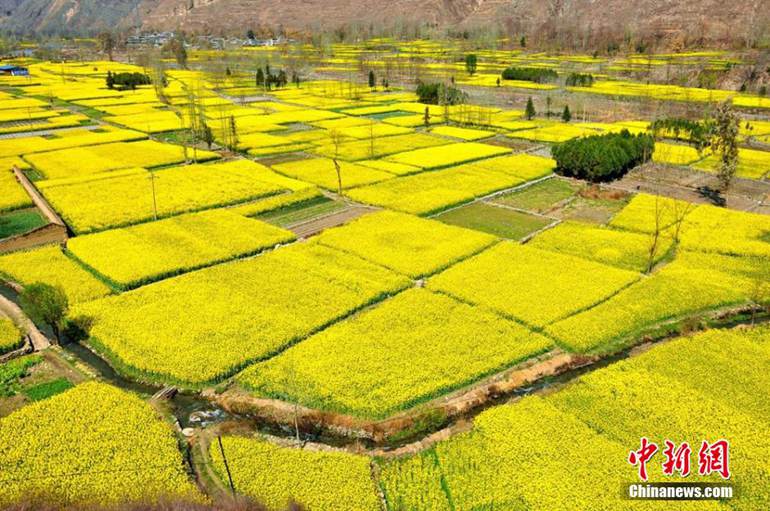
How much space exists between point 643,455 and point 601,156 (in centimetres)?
3612

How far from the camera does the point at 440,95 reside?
86438 millimetres

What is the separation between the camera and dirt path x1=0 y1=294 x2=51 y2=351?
88.1 ft

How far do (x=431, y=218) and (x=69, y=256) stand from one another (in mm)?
24348

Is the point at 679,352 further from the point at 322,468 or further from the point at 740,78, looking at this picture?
the point at 740,78

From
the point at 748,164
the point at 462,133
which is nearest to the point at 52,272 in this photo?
the point at 462,133

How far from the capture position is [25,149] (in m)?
62.4

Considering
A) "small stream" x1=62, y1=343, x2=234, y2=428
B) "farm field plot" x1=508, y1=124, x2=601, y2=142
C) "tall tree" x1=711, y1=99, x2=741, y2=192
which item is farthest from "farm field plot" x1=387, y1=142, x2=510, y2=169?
"small stream" x1=62, y1=343, x2=234, y2=428

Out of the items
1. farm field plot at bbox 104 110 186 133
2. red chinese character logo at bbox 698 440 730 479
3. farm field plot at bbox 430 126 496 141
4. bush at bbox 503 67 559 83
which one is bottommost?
red chinese character logo at bbox 698 440 730 479

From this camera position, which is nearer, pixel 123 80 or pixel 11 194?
pixel 11 194

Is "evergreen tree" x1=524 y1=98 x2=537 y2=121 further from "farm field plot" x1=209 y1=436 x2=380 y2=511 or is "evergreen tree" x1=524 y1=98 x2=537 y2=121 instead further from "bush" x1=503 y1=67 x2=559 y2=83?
"farm field plot" x1=209 y1=436 x2=380 y2=511

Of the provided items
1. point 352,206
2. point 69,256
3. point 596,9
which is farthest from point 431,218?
point 596,9

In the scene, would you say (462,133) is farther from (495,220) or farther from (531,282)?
(531,282)

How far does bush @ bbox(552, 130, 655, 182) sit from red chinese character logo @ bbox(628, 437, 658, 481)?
34984 mm

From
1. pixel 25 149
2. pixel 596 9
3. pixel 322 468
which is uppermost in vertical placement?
pixel 596 9
